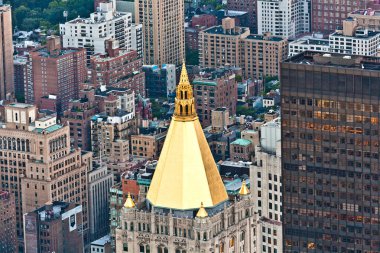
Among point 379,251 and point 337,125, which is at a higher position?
point 337,125

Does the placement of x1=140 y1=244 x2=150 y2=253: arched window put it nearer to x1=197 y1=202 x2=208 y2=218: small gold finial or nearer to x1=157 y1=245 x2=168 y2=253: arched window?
x1=157 y1=245 x2=168 y2=253: arched window

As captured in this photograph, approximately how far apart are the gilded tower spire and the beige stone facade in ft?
29.5

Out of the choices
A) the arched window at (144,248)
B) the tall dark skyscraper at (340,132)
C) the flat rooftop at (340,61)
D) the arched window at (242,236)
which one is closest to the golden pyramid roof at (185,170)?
the arched window at (144,248)

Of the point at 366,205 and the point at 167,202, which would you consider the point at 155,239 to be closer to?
the point at 167,202

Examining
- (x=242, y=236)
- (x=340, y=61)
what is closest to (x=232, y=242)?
(x=242, y=236)

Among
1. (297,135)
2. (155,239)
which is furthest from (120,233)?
(297,135)

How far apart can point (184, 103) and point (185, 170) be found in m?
6.27

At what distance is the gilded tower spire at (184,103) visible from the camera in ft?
625

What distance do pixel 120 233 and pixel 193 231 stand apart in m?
7.97

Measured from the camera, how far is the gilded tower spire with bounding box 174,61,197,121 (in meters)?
191

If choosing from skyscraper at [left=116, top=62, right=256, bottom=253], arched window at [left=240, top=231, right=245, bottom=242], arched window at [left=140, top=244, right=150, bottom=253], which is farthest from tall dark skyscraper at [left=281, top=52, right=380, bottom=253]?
arched window at [left=140, top=244, right=150, bottom=253]

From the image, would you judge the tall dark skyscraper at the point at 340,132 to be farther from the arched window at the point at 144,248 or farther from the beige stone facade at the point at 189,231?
the arched window at the point at 144,248

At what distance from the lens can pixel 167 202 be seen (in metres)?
191

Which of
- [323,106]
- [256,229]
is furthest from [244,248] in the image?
[323,106]
